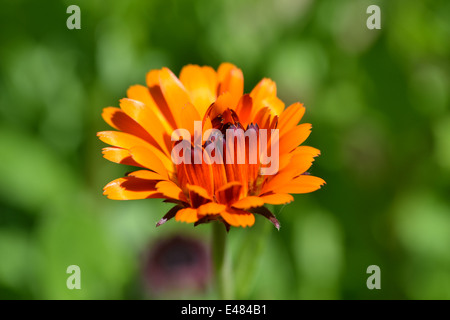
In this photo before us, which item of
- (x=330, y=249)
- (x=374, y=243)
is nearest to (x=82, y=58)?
(x=330, y=249)

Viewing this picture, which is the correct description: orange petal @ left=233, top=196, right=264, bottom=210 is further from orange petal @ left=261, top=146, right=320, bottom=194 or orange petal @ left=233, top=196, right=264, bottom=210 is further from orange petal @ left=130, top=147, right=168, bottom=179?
orange petal @ left=130, top=147, right=168, bottom=179

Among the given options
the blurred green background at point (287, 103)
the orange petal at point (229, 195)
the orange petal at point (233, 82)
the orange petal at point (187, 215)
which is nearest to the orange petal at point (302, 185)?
the orange petal at point (229, 195)

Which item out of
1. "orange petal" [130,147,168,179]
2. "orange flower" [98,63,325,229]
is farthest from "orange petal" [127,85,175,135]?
"orange petal" [130,147,168,179]

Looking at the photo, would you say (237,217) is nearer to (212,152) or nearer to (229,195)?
(229,195)

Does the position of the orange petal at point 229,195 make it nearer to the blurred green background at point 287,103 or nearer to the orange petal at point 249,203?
the orange petal at point 249,203

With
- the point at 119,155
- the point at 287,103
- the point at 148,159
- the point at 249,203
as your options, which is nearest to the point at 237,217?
the point at 249,203
